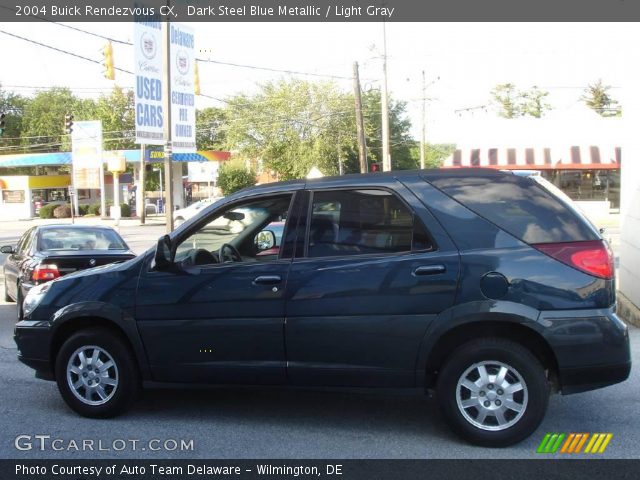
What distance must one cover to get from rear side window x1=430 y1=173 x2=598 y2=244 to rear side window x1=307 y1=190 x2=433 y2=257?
14.1 inches

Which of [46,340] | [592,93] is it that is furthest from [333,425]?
[592,93]

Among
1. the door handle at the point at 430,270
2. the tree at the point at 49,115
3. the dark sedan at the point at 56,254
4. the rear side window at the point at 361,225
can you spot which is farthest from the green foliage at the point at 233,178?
the door handle at the point at 430,270

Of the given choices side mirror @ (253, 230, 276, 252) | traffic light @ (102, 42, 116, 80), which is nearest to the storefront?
traffic light @ (102, 42, 116, 80)

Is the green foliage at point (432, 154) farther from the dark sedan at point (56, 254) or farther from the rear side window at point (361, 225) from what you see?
the rear side window at point (361, 225)

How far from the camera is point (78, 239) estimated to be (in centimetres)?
1070

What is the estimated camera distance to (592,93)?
83.1 meters

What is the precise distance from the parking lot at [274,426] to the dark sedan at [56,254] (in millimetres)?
3365

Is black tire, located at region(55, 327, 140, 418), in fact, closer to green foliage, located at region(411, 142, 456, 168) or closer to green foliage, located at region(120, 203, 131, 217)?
green foliage, located at region(411, 142, 456, 168)

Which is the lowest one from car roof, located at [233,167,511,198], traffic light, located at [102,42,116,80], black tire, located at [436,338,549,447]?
black tire, located at [436,338,549,447]

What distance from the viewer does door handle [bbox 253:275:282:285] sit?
480 cm

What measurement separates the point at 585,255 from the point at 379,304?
1.39m

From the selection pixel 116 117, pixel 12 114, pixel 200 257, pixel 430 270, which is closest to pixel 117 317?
pixel 200 257

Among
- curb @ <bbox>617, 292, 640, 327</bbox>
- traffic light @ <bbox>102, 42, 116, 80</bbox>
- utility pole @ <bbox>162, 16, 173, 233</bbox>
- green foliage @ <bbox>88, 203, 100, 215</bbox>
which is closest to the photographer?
A: curb @ <bbox>617, 292, 640, 327</bbox>

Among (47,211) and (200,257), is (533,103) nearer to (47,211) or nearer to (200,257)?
(47,211)
